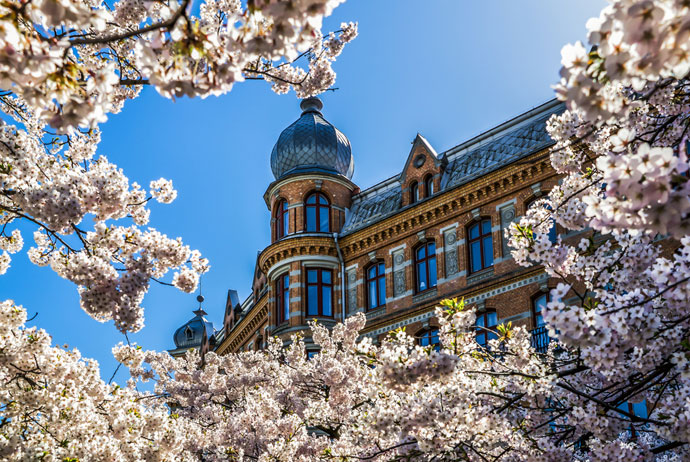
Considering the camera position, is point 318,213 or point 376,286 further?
point 318,213

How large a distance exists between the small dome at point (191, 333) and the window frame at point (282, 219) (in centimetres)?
3355

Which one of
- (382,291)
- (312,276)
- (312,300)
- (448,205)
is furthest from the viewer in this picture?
(312,276)

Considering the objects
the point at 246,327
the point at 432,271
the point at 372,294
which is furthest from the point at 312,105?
the point at 246,327

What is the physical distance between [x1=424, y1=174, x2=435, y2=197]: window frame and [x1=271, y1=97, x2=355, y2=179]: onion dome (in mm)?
5333

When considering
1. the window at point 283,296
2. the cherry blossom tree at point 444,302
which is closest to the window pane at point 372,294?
the window at point 283,296

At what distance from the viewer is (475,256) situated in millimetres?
27328

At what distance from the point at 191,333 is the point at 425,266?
41.5 metres

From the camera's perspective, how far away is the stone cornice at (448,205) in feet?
84.1

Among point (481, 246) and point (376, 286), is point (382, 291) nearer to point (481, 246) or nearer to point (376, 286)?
point (376, 286)

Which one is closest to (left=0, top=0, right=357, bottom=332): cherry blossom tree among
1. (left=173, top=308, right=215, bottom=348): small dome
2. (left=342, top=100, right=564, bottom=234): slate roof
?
(left=342, top=100, right=564, bottom=234): slate roof

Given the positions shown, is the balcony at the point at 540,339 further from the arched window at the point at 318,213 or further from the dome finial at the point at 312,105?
the dome finial at the point at 312,105

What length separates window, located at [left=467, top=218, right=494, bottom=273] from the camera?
1059 inches

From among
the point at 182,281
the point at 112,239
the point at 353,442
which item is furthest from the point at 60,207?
the point at 353,442

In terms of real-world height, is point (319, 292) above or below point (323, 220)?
below
